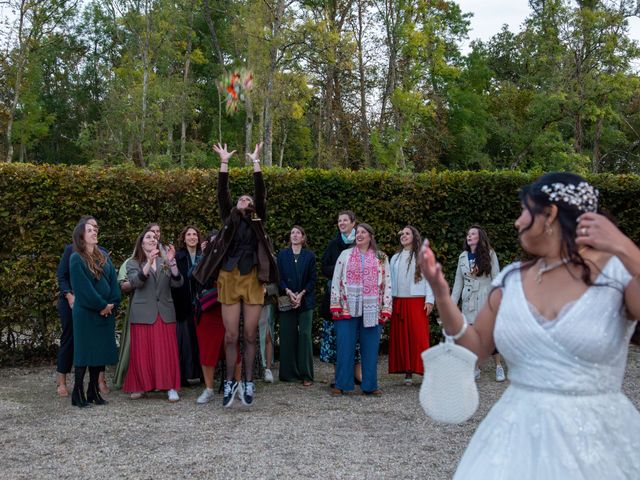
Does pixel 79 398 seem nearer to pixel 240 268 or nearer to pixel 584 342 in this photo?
pixel 240 268

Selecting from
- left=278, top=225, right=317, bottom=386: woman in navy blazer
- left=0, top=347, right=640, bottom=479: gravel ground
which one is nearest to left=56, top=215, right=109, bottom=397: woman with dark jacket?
left=0, top=347, right=640, bottom=479: gravel ground

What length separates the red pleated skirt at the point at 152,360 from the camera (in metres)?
7.86

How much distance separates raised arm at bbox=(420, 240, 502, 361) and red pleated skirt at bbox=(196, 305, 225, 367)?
220 inches

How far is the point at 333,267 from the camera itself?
8938 millimetres

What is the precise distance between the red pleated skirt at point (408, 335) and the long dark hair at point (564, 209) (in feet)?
20.8

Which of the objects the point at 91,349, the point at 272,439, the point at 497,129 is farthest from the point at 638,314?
the point at 497,129

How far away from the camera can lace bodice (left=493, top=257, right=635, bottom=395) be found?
236 cm

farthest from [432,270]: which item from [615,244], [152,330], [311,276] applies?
[311,276]

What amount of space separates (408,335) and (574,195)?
6455 mm

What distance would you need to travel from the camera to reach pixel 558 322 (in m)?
2.38

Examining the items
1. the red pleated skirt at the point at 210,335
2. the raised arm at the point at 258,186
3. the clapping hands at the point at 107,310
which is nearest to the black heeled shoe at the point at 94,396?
the clapping hands at the point at 107,310

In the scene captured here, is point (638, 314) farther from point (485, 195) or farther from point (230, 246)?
point (485, 195)

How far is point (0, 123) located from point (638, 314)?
110 ft

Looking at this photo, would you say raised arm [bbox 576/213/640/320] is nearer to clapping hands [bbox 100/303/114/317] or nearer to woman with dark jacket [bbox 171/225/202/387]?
clapping hands [bbox 100/303/114/317]
